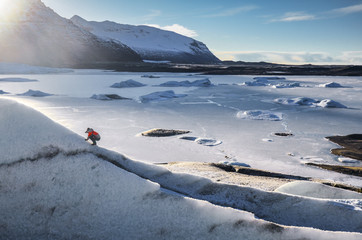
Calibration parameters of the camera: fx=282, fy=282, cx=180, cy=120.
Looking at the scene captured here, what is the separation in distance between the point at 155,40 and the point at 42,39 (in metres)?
90.5

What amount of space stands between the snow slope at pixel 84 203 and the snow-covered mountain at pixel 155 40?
113 metres

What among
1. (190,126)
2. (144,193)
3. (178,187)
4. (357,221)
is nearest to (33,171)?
(144,193)

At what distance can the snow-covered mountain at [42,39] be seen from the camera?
144ft

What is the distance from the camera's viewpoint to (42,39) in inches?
1938

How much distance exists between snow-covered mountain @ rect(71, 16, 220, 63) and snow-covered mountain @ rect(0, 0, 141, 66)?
167 ft

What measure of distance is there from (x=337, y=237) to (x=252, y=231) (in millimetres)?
410

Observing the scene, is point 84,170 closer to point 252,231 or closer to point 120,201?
point 120,201

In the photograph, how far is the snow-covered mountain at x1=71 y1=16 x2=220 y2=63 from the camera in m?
120

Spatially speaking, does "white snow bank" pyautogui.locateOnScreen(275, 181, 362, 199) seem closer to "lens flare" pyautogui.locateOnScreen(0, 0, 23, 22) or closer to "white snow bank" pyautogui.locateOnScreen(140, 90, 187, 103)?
"white snow bank" pyautogui.locateOnScreen(140, 90, 187, 103)

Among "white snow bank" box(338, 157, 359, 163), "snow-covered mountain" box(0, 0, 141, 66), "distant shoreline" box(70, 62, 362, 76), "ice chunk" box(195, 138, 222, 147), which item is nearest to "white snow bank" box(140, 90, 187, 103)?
"ice chunk" box(195, 138, 222, 147)

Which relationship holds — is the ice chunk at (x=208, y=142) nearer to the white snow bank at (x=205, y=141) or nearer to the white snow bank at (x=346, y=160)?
the white snow bank at (x=205, y=141)

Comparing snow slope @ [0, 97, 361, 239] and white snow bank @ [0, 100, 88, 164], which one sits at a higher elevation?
white snow bank @ [0, 100, 88, 164]

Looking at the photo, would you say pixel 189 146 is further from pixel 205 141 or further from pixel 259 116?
pixel 259 116

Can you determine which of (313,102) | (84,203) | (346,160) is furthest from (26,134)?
(313,102)
